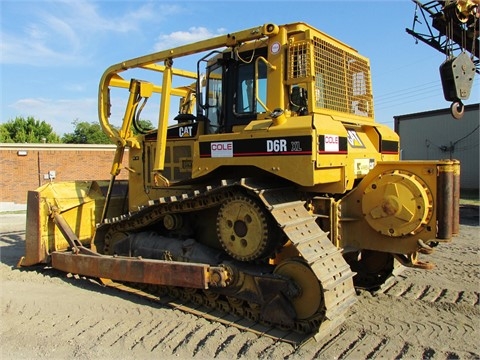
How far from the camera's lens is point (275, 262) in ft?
16.3

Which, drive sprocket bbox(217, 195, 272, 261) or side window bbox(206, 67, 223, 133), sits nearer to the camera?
drive sprocket bbox(217, 195, 272, 261)

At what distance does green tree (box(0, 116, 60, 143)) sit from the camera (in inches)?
1730

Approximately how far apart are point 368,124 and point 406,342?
9.10ft

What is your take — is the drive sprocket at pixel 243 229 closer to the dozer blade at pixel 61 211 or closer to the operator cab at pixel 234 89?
the operator cab at pixel 234 89

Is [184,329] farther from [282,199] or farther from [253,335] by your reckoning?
[282,199]

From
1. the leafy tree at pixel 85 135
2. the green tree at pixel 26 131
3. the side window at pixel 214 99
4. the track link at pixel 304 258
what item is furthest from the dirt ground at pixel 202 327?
Result: the leafy tree at pixel 85 135

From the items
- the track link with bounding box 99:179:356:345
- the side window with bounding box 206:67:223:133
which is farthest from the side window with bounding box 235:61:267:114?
the track link with bounding box 99:179:356:345

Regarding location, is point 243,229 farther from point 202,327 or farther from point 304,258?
point 202,327

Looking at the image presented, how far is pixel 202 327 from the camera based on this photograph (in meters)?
4.65

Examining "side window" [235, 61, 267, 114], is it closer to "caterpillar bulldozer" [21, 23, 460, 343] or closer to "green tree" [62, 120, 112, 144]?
"caterpillar bulldozer" [21, 23, 460, 343]

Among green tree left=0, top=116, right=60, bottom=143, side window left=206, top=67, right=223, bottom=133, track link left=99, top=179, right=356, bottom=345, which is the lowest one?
track link left=99, top=179, right=356, bottom=345

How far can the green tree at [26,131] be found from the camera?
4394cm

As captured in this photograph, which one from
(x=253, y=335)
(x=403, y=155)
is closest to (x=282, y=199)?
(x=253, y=335)

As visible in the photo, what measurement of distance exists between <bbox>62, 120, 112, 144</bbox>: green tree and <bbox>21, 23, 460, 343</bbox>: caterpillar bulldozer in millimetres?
54310
